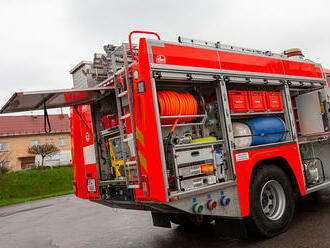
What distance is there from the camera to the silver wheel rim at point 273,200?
5223 mm

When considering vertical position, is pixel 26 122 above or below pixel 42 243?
above

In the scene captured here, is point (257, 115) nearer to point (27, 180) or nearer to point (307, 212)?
point (307, 212)

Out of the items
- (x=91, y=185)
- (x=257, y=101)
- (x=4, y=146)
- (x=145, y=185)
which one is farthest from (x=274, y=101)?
(x=4, y=146)

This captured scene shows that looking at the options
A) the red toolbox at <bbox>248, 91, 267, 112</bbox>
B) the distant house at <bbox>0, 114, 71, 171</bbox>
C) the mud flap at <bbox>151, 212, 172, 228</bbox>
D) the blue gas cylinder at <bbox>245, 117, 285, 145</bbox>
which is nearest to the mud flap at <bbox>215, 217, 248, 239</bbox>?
the mud flap at <bbox>151, 212, 172, 228</bbox>

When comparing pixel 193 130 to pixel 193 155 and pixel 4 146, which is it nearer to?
pixel 193 155

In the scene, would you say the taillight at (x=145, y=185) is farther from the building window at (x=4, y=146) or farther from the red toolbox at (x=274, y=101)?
the building window at (x=4, y=146)

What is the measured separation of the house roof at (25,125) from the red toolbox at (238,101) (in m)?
39.8

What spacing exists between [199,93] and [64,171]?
75.4 feet

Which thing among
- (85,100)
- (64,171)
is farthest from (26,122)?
(85,100)

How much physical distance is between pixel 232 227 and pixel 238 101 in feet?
6.19

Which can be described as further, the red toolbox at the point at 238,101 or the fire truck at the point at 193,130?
the red toolbox at the point at 238,101

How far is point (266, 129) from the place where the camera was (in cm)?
547

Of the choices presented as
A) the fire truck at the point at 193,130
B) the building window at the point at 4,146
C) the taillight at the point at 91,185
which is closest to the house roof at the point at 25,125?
the building window at the point at 4,146

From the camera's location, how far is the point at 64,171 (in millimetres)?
26062
